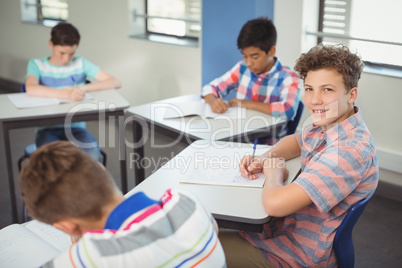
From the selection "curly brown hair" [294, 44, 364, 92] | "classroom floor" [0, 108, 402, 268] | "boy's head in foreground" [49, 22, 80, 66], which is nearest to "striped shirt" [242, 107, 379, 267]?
"curly brown hair" [294, 44, 364, 92]

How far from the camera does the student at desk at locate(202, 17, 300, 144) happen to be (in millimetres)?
2840

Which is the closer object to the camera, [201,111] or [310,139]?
[310,139]

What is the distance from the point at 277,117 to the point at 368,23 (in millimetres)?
1219

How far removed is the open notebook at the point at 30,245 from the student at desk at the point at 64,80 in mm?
1491

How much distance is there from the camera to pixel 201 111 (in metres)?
2.90

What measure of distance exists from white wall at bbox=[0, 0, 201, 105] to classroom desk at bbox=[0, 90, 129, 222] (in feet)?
4.69

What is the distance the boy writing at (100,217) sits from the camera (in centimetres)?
104

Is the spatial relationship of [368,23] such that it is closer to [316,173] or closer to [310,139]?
[310,139]

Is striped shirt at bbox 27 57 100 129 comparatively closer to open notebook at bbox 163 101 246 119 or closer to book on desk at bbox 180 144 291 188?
open notebook at bbox 163 101 246 119

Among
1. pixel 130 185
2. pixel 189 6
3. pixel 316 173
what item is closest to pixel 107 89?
pixel 130 185

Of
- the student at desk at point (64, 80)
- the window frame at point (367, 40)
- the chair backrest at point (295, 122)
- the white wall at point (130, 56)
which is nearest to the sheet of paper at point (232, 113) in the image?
the chair backrest at point (295, 122)

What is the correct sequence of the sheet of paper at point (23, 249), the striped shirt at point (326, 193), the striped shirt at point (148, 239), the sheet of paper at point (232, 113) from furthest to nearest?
1. the sheet of paper at point (232, 113)
2. the striped shirt at point (326, 193)
3. the sheet of paper at point (23, 249)
4. the striped shirt at point (148, 239)

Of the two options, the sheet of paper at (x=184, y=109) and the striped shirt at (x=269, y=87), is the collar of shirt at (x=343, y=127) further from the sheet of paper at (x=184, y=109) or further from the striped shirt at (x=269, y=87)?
the sheet of paper at (x=184, y=109)

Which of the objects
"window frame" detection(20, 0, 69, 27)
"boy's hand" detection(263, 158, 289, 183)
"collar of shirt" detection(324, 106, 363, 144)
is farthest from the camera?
"window frame" detection(20, 0, 69, 27)
